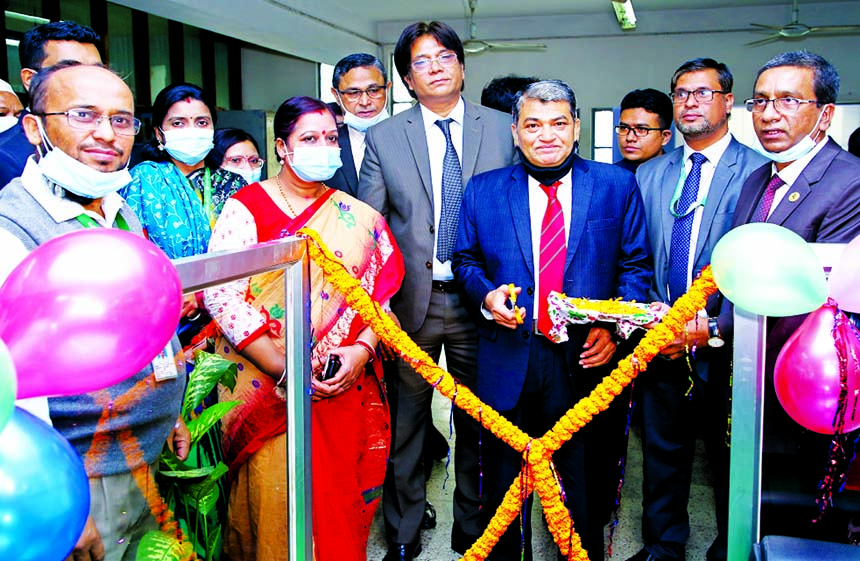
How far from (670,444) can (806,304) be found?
1230 mm

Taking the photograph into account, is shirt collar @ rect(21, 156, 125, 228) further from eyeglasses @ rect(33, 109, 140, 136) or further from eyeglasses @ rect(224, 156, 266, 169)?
eyeglasses @ rect(224, 156, 266, 169)

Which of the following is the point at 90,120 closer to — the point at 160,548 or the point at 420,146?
the point at 160,548

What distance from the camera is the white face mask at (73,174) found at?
1449mm

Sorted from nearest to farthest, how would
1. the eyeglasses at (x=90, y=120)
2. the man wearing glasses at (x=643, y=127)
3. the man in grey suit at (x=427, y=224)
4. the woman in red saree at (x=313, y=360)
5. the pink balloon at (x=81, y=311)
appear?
the pink balloon at (x=81, y=311) < the eyeglasses at (x=90, y=120) < the woman in red saree at (x=313, y=360) < the man in grey suit at (x=427, y=224) < the man wearing glasses at (x=643, y=127)

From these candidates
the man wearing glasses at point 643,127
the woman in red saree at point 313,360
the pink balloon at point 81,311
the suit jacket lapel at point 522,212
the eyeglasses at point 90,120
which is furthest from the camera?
the man wearing glasses at point 643,127

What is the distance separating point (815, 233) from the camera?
1.98 meters

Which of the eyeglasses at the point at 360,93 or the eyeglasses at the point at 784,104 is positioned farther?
the eyeglasses at the point at 360,93

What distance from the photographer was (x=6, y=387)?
80cm

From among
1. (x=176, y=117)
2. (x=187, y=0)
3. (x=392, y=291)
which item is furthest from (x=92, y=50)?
(x=187, y=0)

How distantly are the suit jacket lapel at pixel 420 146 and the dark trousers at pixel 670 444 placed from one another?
3.09 ft

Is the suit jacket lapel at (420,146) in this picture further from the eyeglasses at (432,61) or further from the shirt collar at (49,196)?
the shirt collar at (49,196)

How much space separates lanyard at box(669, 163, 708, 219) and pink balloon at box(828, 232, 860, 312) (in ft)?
Answer: 3.33

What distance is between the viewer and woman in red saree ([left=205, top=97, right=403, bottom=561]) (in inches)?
70.9

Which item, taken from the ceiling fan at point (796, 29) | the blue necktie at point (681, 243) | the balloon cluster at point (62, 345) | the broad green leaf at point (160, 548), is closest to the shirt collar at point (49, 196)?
the balloon cluster at point (62, 345)
